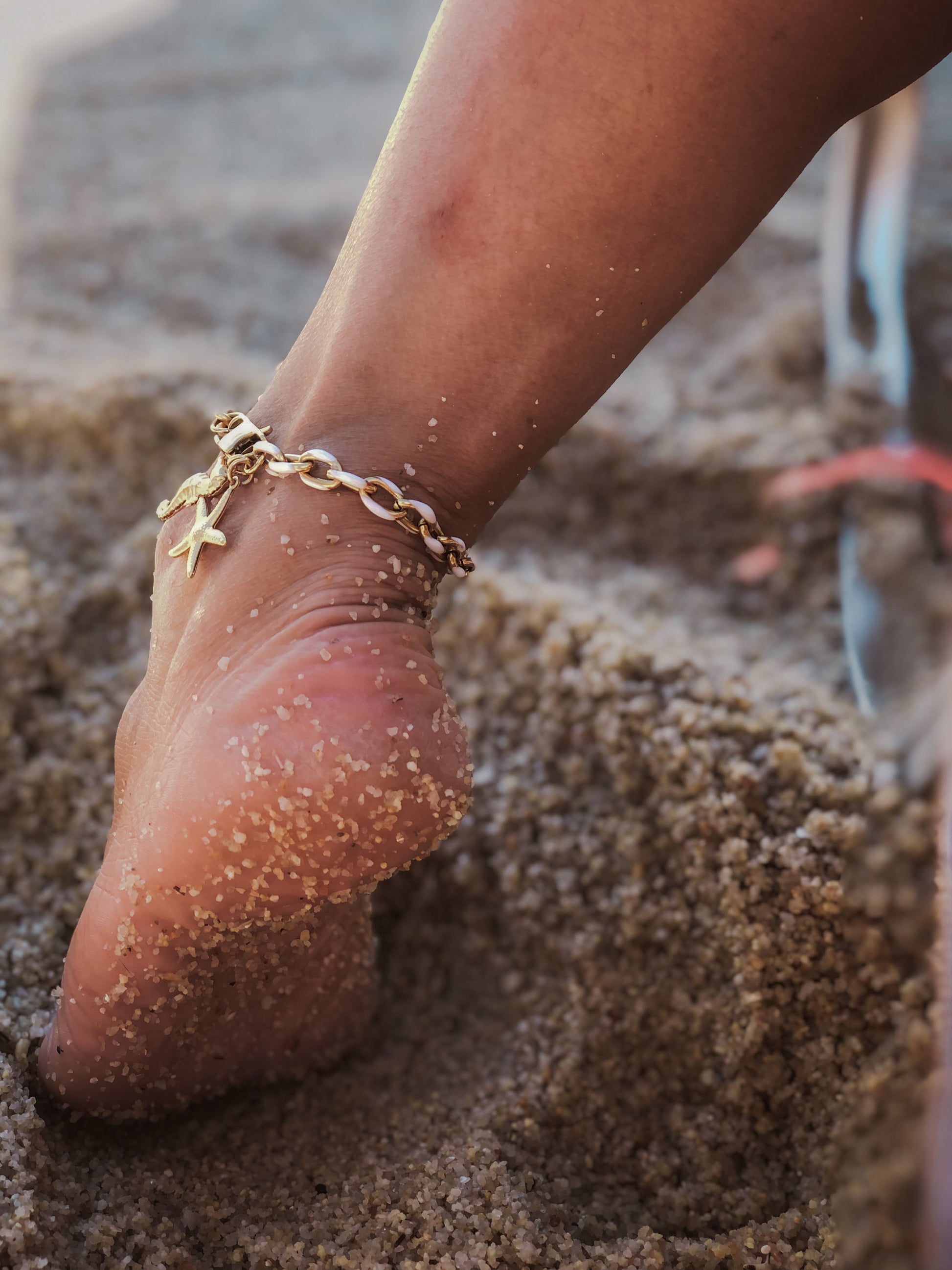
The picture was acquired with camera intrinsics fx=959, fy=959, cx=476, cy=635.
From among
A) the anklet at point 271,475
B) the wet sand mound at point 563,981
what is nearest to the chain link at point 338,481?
the anklet at point 271,475

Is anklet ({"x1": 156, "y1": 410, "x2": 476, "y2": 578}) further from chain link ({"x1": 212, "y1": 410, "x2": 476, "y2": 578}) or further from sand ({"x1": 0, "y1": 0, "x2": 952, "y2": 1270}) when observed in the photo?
sand ({"x1": 0, "y1": 0, "x2": 952, "y2": 1270})

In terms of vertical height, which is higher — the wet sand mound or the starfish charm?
the starfish charm

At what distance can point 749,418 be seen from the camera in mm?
1265

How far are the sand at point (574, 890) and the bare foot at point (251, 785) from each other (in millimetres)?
87

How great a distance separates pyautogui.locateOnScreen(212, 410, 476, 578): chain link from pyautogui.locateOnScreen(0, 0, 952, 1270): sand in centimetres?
27

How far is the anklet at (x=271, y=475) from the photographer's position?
0.62m

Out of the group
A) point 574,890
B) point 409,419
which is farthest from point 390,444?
point 574,890

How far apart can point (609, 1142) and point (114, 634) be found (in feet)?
2.17

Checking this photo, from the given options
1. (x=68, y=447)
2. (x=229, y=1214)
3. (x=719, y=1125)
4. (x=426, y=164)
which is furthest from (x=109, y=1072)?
(x=68, y=447)

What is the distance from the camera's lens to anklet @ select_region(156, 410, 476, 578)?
62cm

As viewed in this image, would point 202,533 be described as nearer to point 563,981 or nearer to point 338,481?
point 338,481

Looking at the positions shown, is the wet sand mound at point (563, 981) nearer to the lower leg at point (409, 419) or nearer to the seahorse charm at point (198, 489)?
the lower leg at point (409, 419)

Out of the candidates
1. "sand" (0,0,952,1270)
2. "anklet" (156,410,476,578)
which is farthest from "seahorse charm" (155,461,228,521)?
"sand" (0,0,952,1270)

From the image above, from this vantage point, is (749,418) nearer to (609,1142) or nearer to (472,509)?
(472,509)
